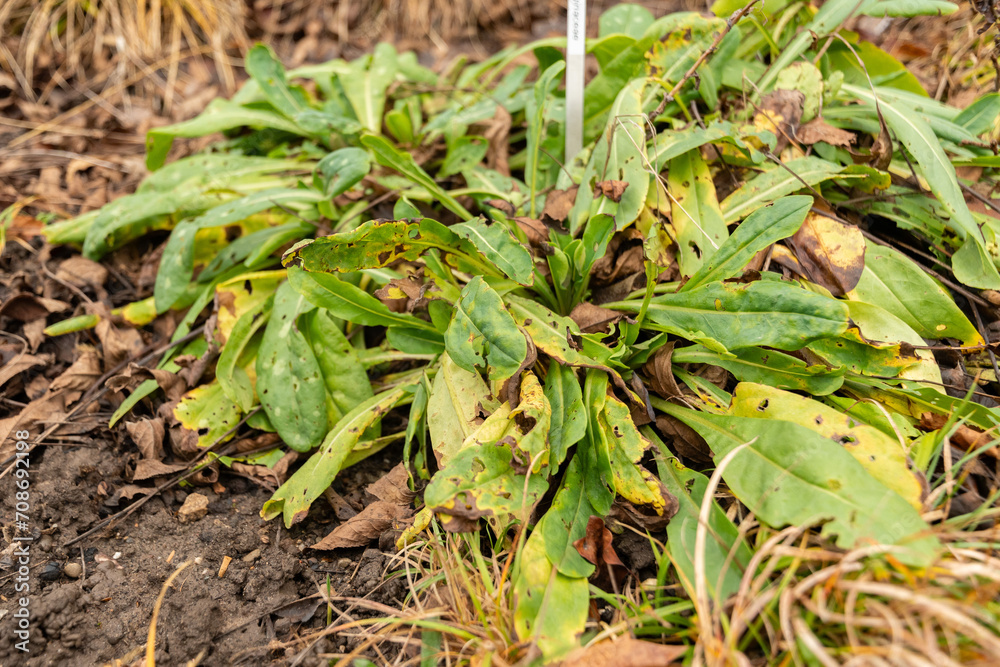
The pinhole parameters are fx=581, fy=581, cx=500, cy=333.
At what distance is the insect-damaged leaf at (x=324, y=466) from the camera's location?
4.87 feet

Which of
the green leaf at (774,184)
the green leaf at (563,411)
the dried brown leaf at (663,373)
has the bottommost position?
the green leaf at (563,411)

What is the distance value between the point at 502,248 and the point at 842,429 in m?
0.88

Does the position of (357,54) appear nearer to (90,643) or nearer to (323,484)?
(323,484)

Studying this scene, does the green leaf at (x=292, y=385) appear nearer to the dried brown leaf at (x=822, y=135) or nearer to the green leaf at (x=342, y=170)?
the green leaf at (x=342, y=170)

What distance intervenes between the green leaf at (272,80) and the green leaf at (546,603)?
6.59ft

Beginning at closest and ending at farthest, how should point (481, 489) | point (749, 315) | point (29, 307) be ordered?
1. point (481, 489)
2. point (749, 315)
3. point (29, 307)

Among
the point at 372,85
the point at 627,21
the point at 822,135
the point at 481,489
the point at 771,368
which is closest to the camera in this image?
the point at 481,489

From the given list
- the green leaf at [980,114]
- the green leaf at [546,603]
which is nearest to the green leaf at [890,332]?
the green leaf at [980,114]

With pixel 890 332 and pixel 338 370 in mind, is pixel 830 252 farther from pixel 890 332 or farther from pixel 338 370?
pixel 338 370

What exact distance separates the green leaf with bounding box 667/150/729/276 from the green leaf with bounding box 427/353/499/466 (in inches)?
25.7

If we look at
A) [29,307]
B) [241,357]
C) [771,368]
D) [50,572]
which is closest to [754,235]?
[771,368]

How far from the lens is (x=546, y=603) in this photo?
1.12 metres

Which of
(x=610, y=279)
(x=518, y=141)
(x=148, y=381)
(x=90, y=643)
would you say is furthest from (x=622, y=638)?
(x=518, y=141)

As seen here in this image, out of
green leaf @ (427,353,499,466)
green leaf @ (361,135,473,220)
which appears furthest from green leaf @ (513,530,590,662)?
green leaf @ (361,135,473,220)
